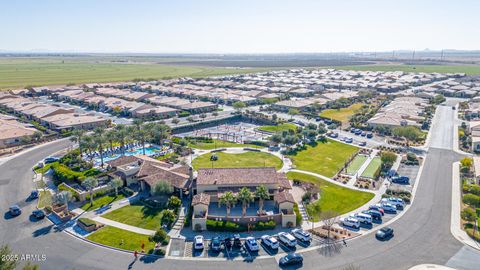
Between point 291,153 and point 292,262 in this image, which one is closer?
point 292,262

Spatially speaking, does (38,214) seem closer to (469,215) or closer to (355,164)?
(355,164)

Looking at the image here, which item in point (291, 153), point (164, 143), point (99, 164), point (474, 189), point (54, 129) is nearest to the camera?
point (474, 189)

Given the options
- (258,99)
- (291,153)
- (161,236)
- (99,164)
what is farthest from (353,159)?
(258,99)

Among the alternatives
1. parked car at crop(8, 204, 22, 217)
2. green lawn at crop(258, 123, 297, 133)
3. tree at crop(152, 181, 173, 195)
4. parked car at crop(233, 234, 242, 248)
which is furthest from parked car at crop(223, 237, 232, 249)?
green lawn at crop(258, 123, 297, 133)

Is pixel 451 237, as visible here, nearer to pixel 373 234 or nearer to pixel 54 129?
pixel 373 234

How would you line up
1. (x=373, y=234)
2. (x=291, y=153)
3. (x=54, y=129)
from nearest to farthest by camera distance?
1. (x=373, y=234)
2. (x=291, y=153)
3. (x=54, y=129)

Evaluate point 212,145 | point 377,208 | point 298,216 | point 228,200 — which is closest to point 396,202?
point 377,208

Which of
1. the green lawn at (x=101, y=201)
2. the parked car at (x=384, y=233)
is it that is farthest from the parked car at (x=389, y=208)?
the green lawn at (x=101, y=201)
